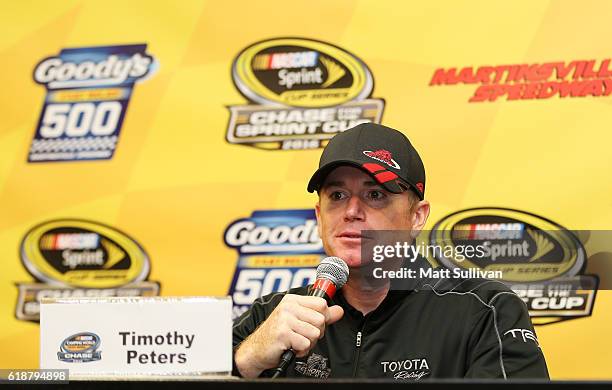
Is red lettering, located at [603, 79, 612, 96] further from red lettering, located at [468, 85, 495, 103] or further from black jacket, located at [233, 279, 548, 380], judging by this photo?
black jacket, located at [233, 279, 548, 380]

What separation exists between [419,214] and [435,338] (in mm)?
332

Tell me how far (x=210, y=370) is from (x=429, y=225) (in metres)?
1.42

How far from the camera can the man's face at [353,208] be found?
5.66ft

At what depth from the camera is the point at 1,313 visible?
278cm

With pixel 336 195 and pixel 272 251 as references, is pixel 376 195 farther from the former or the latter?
pixel 272 251

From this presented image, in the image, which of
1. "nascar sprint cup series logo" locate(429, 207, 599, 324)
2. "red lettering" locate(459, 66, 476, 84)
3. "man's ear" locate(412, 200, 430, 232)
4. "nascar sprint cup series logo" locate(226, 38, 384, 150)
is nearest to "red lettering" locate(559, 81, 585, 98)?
"red lettering" locate(459, 66, 476, 84)

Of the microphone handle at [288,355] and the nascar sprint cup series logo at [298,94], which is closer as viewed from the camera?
the microphone handle at [288,355]

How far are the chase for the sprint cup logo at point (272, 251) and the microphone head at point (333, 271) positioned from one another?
3.72ft

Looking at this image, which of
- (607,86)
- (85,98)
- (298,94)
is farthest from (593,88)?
(85,98)

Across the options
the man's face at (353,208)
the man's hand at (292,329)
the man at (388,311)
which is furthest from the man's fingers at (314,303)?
the man's face at (353,208)

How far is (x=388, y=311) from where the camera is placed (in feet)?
5.70

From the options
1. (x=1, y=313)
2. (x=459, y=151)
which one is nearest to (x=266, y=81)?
(x=459, y=151)

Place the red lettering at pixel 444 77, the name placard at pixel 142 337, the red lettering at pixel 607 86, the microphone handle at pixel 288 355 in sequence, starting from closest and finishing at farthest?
the name placard at pixel 142 337 < the microphone handle at pixel 288 355 < the red lettering at pixel 607 86 < the red lettering at pixel 444 77

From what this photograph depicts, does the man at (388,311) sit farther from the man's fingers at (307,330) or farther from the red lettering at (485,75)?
the red lettering at (485,75)
